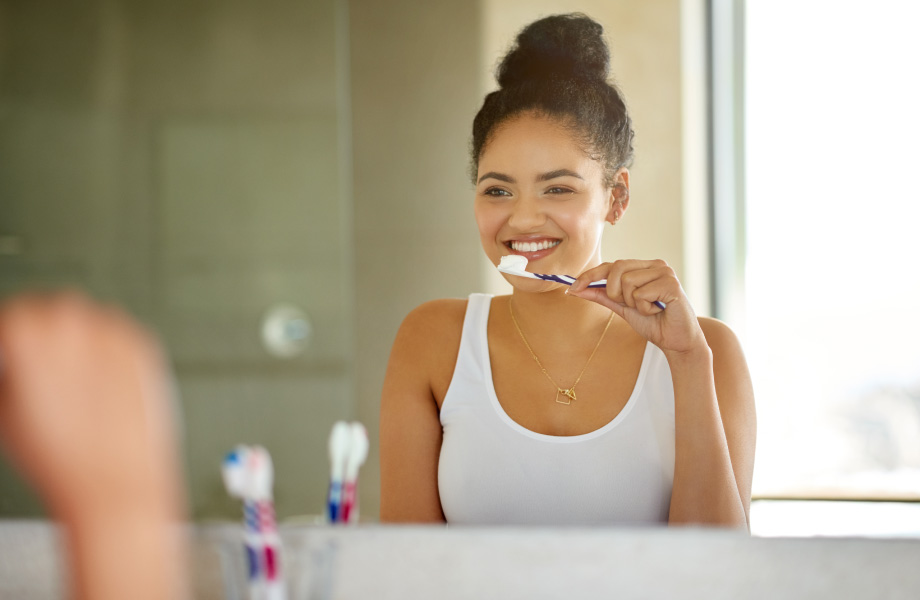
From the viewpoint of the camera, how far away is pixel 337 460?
26.5 inches

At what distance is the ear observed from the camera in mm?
625

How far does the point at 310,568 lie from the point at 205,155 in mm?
410

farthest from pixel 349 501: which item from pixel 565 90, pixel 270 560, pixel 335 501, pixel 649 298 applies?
pixel 565 90

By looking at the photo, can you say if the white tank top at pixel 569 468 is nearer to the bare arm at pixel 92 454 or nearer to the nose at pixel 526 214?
the nose at pixel 526 214

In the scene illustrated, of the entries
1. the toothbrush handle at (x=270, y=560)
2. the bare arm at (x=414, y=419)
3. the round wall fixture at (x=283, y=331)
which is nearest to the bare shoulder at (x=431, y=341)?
the bare arm at (x=414, y=419)

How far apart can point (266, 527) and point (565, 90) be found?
46 cm

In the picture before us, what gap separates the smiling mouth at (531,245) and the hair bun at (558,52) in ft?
0.49

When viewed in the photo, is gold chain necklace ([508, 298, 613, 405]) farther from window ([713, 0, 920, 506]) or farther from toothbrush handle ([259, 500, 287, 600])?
toothbrush handle ([259, 500, 287, 600])

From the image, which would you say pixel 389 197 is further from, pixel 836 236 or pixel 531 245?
pixel 836 236

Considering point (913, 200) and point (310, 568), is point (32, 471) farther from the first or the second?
point (913, 200)

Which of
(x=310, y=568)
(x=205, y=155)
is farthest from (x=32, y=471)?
(x=205, y=155)

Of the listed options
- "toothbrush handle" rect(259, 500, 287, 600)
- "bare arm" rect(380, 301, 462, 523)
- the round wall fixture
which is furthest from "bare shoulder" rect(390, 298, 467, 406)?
"toothbrush handle" rect(259, 500, 287, 600)

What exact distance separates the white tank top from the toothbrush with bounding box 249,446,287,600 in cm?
19

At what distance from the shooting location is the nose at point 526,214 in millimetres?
644
